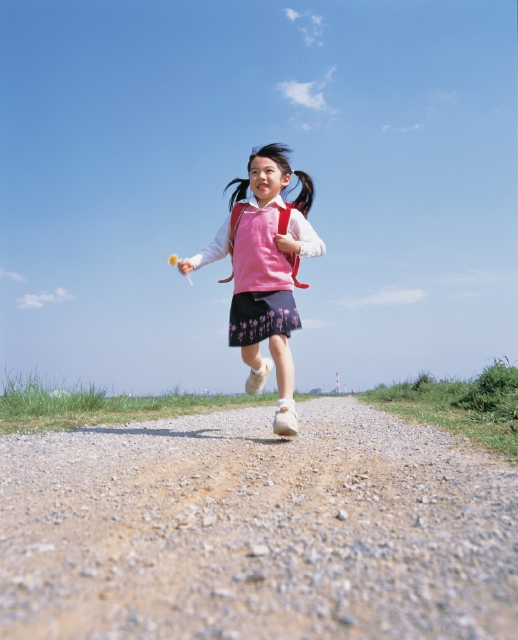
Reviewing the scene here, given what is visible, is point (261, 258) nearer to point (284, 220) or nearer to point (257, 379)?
point (284, 220)

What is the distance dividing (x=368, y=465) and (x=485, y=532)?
4.01ft

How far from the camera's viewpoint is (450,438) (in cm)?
405

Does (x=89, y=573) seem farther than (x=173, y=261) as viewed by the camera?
No

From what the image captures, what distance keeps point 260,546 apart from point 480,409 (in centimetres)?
515

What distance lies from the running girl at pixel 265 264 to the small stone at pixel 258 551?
214cm

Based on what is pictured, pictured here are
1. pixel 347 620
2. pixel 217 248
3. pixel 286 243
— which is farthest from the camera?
pixel 217 248

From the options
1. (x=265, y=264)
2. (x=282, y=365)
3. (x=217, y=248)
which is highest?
(x=217, y=248)

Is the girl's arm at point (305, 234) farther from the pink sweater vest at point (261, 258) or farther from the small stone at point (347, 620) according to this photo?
the small stone at point (347, 620)

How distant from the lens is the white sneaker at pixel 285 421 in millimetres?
3789

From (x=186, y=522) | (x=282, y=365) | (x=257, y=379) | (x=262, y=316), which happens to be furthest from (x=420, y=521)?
(x=257, y=379)

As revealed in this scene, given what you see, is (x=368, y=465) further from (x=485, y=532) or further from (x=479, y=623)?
(x=479, y=623)

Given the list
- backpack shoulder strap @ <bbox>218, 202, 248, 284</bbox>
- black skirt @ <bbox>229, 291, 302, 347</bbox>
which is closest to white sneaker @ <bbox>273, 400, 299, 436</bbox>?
black skirt @ <bbox>229, 291, 302, 347</bbox>

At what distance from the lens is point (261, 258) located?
14.1 ft

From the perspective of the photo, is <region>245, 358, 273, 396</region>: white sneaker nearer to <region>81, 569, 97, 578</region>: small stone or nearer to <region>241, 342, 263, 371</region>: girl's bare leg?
<region>241, 342, 263, 371</region>: girl's bare leg
